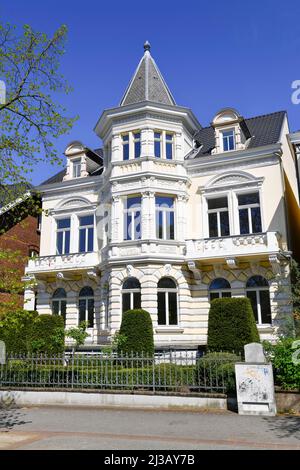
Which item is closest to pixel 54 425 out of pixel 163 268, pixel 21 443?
pixel 21 443

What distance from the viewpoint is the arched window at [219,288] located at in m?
22.3

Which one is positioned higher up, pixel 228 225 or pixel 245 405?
pixel 228 225

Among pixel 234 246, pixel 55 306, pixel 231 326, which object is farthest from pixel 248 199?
pixel 55 306

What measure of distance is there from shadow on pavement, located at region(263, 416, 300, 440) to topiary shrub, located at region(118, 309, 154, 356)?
6963mm

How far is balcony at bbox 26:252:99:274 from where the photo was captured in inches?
981

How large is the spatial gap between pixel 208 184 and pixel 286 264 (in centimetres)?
605

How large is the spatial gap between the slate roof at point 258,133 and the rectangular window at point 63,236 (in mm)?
8767

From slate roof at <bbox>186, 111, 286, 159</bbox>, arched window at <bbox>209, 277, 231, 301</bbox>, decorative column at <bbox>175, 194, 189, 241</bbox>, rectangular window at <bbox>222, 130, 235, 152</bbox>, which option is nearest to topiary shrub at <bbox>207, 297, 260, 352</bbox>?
arched window at <bbox>209, 277, 231, 301</bbox>

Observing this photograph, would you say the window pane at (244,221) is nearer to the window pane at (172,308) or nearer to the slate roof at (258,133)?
the slate roof at (258,133)

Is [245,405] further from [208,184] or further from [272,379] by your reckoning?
[208,184]

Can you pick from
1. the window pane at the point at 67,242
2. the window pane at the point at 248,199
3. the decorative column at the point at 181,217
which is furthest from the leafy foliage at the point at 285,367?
the window pane at the point at 67,242

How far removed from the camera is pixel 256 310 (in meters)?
21.5

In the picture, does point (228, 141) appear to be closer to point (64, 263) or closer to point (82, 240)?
point (82, 240)
